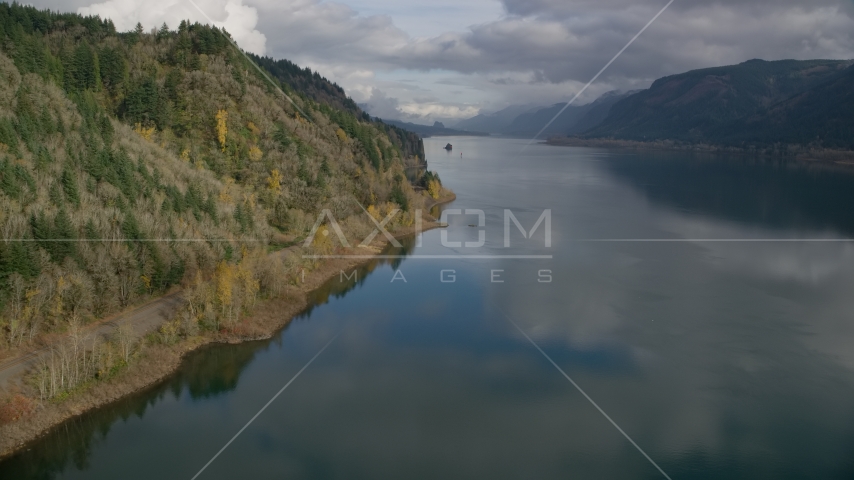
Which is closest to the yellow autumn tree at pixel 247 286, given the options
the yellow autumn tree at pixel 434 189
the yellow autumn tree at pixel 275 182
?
the yellow autumn tree at pixel 275 182

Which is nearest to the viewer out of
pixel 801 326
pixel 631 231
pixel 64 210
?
pixel 64 210

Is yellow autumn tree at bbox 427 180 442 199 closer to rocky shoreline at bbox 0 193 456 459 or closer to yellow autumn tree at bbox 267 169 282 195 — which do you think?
yellow autumn tree at bbox 267 169 282 195

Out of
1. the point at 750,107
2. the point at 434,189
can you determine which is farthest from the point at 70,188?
the point at 750,107

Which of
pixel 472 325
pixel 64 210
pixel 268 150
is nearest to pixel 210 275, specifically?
pixel 64 210

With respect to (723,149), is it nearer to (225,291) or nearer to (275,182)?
(275,182)

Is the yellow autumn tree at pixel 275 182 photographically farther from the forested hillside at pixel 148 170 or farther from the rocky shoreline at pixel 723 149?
the rocky shoreline at pixel 723 149

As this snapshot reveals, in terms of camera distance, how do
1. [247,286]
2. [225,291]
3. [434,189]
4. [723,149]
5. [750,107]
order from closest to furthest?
[225,291] < [247,286] < [434,189] < [723,149] < [750,107]

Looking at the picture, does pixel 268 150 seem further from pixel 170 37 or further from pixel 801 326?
pixel 801 326

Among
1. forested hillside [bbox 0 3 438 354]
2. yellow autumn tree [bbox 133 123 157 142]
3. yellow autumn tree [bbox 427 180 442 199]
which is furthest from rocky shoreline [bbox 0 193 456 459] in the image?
yellow autumn tree [bbox 427 180 442 199]
